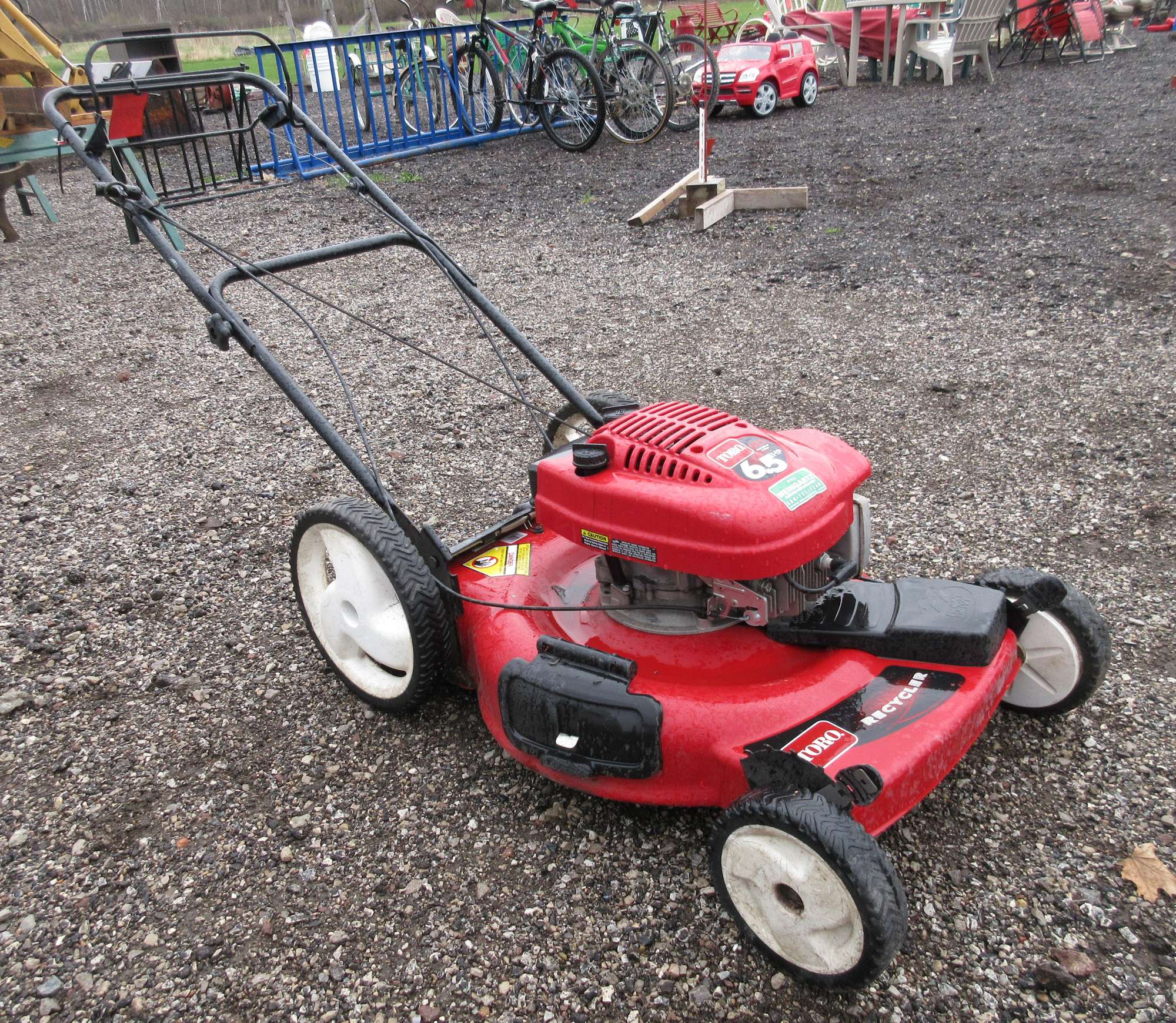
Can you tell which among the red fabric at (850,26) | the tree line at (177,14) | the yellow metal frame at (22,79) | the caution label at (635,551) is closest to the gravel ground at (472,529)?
the caution label at (635,551)

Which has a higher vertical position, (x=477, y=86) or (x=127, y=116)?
(x=127, y=116)

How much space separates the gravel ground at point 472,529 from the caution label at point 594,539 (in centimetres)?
60

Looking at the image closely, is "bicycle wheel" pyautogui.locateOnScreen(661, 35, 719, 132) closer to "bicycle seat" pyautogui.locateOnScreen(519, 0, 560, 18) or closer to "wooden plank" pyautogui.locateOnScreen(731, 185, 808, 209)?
"bicycle seat" pyautogui.locateOnScreen(519, 0, 560, 18)

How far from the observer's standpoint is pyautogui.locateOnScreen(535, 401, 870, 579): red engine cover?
66.1 inches

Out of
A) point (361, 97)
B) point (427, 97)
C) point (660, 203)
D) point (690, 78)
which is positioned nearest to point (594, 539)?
point (660, 203)

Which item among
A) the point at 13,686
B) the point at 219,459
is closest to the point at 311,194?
the point at 219,459

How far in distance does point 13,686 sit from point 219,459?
53.4 inches

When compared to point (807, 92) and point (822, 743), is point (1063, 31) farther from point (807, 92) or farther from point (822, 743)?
point (822, 743)

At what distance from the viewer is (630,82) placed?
8250mm

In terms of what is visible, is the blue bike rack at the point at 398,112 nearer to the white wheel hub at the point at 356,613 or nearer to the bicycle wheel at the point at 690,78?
the bicycle wheel at the point at 690,78

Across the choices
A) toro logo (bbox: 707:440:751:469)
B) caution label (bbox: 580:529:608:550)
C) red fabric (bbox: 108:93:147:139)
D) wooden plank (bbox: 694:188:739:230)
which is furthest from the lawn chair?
caution label (bbox: 580:529:608:550)

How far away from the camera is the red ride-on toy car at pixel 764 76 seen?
9539 mm

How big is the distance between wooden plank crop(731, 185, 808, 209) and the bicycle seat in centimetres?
305

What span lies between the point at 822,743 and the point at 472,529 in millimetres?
1671
